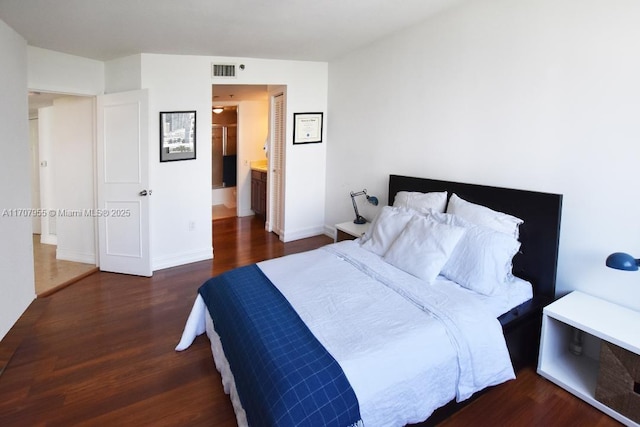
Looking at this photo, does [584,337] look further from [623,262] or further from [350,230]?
[350,230]

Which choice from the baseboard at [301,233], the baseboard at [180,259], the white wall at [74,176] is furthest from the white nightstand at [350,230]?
the white wall at [74,176]

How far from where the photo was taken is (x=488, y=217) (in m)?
2.78

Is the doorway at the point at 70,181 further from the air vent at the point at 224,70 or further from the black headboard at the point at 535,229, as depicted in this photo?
the black headboard at the point at 535,229

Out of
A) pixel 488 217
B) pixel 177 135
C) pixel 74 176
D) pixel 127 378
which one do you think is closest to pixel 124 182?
pixel 177 135

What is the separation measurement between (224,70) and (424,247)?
10.6ft

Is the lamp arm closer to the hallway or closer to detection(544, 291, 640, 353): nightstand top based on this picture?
detection(544, 291, 640, 353): nightstand top

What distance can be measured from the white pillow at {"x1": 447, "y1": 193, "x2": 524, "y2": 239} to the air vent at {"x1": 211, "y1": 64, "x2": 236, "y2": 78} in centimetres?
305

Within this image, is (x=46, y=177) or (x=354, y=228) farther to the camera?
(x=46, y=177)

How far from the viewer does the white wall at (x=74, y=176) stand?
4332 millimetres

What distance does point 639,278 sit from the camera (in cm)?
227

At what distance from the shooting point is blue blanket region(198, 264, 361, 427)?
5.00ft

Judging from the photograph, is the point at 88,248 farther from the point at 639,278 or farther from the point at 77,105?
the point at 639,278

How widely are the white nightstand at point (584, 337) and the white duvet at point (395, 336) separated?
0.45 m

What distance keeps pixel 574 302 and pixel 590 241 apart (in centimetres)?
43
